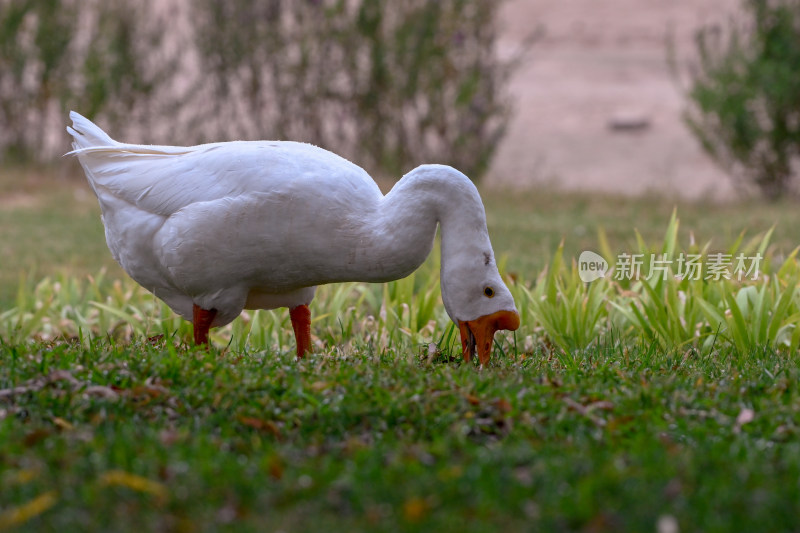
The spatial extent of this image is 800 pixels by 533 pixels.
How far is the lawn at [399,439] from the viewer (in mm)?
2252

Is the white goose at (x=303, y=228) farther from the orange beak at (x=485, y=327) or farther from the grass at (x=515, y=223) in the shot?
the grass at (x=515, y=223)

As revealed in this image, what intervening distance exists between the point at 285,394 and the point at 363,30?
828cm

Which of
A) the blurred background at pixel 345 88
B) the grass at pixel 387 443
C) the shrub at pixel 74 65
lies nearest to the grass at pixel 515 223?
the blurred background at pixel 345 88

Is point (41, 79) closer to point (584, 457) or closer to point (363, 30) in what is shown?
point (363, 30)

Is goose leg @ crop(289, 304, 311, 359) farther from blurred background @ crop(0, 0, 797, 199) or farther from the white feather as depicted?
blurred background @ crop(0, 0, 797, 199)

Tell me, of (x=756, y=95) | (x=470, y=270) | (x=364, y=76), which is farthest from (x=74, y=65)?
(x=470, y=270)

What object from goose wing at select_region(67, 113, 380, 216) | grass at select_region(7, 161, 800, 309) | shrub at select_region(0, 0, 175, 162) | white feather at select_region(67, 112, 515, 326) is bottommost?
grass at select_region(7, 161, 800, 309)

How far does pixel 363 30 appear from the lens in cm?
1089

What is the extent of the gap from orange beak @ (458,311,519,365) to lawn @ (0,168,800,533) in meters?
0.09

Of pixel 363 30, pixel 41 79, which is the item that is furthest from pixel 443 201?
pixel 41 79

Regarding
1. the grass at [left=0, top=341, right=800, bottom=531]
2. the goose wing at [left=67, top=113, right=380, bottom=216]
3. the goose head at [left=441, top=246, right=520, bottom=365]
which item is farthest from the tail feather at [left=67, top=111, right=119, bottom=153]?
the goose head at [left=441, top=246, right=520, bottom=365]

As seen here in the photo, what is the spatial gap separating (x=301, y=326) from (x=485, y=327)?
87 centimetres

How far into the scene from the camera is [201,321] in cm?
404

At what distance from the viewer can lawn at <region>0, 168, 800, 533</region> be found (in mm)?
2252
